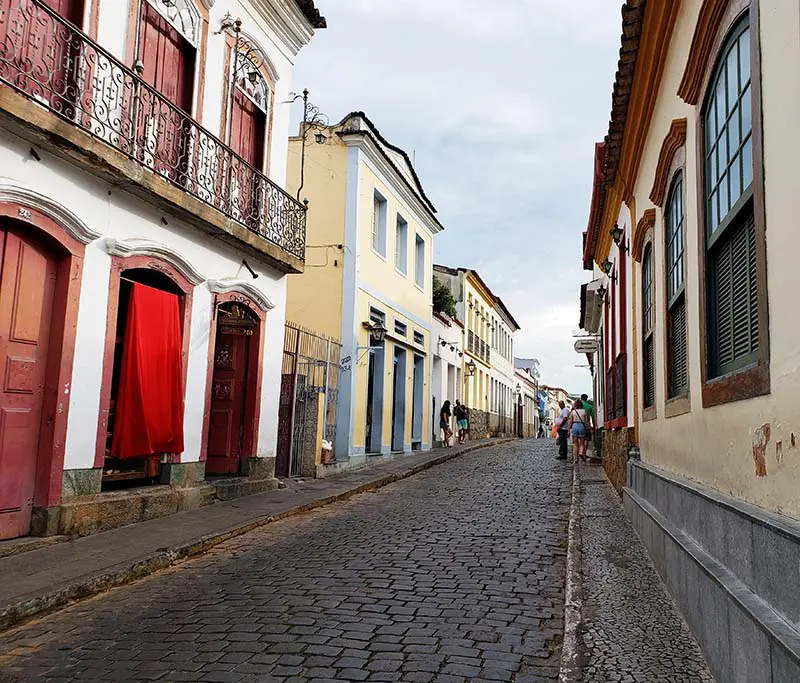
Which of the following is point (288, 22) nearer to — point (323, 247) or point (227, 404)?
point (323, 247)

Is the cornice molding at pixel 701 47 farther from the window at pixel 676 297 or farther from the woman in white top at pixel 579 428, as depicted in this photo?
the woman in white top at pixel 579 428

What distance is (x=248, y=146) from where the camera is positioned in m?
11.2

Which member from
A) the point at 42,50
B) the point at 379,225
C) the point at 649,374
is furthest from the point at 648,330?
the point at 379,225

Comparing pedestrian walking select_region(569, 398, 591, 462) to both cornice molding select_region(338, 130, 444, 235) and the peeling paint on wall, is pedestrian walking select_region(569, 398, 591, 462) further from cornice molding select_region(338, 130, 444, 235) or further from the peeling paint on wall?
the peeling paint on wall

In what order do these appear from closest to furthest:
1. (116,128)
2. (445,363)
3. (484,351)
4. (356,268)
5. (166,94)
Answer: (116,128)
(166,94)
(356,268)
(445,363)
(484,351)

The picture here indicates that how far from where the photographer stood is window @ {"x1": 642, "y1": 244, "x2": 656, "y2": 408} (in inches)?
313

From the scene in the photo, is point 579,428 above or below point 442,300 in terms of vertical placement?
below

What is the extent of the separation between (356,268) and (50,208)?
9512mm

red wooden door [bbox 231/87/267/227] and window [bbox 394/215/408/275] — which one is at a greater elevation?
window [bbox 394/215/408/275]

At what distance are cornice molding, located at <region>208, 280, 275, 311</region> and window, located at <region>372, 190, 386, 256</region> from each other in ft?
22.7

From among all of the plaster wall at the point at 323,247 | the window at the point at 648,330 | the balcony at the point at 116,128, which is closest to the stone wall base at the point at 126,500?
the balcony at the point at 116,128

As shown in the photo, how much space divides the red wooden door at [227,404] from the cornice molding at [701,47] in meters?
7.65

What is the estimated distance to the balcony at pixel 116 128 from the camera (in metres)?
6.59

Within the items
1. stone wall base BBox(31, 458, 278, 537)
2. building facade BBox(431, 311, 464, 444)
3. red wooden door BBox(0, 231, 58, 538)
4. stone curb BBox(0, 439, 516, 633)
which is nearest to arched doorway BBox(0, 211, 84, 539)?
red wooden door BBox(0, 231, 58, 538)
